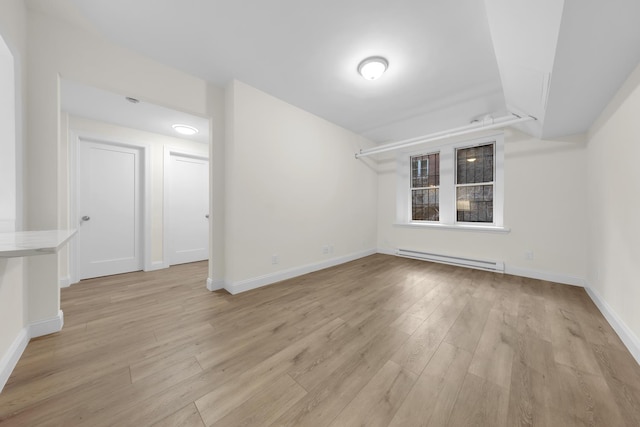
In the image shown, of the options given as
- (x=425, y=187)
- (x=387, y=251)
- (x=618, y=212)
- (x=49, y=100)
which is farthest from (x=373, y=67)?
(x=387, y=251)

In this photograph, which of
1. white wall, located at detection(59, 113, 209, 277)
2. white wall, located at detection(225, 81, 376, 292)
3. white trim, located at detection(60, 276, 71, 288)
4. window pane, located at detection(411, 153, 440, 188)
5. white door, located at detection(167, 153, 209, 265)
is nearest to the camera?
white wall, located at detection(225, 81, 376, 292)

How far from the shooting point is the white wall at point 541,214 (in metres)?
2.82

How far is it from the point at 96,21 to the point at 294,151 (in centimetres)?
216

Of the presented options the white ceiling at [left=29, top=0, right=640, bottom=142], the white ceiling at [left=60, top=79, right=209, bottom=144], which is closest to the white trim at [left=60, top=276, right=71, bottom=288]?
the white ceiling at [left=60, top=79, right=209, bottom=144]

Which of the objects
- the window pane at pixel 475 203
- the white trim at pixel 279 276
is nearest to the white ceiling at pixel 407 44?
the window pane at pixel 475 203

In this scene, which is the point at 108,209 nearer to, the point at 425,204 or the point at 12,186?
the point at 12,186

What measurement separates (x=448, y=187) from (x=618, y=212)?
2.29m

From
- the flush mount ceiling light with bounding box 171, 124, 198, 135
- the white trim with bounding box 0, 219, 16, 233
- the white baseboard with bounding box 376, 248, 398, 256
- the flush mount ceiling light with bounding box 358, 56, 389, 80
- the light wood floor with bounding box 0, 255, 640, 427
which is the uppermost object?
the flush mount ceiling light with bounding box 358, 56, 389, 80

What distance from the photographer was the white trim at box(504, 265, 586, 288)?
2.81 metres

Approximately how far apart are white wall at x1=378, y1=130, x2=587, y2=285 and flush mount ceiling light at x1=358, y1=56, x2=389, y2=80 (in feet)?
8.46

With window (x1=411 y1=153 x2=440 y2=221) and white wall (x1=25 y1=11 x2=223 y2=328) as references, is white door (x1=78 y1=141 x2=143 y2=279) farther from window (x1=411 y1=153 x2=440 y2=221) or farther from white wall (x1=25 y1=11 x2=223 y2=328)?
window (x1=411 y1=153 x2=440 y2=221)

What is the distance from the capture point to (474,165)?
3879mm

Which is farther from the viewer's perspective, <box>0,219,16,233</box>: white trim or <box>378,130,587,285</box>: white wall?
<box>378,130,587,285</box>: white wall

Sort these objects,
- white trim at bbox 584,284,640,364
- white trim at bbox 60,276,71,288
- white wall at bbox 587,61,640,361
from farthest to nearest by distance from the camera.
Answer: white trim at bbox 60,276,71,288 < white wall at bbox 587,61,640,361 < white trim at bbox 584,284,640,364
